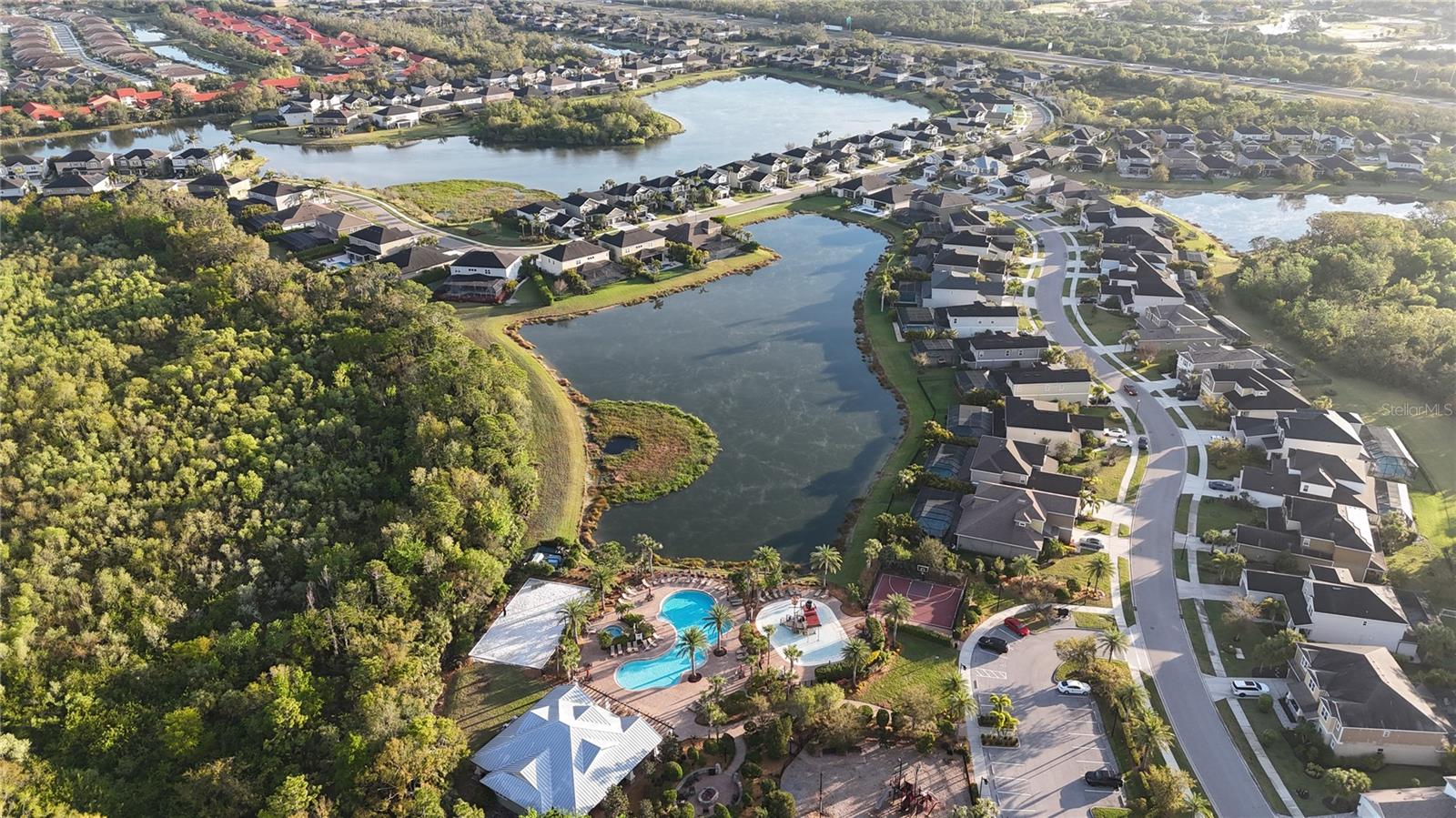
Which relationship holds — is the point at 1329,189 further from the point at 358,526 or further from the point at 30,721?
the point at 30,721

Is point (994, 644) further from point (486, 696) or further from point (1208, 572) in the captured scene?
point (486, 696)

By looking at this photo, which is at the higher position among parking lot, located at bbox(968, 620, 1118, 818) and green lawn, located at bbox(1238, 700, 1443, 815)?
green lawn, located at bbox(1238, 700, 1443, 815)

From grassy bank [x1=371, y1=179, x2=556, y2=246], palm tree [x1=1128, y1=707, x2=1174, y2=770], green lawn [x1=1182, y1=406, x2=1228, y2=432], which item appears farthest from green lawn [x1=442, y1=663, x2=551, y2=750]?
grassy bank [x1=371, y1=179, x2=556, y2=246]

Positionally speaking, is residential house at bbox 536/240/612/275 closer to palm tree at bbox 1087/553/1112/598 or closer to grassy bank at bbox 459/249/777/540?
grassy bank at bbox 459/249/777/540

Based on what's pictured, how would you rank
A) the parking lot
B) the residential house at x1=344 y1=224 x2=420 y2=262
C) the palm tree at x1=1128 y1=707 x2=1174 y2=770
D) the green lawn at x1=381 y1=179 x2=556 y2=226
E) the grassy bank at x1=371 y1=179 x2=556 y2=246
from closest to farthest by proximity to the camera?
1. the parking lot
2. the palm tree at x1=1128 y1=707 x2=1174 y2=770
3. the residential house at x1=344 y1=224 x2=420 y2=262
4. the grassy bank at x1=371 y1=179 x2=556 y2=246
5. the green lawn at x1=381 y1=179 x2=556 y2=226

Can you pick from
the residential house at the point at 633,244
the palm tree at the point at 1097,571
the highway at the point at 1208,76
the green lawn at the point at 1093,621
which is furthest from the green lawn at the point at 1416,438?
the highway at the point at 1208,76

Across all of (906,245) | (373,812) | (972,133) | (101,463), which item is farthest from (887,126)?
(373,812)
